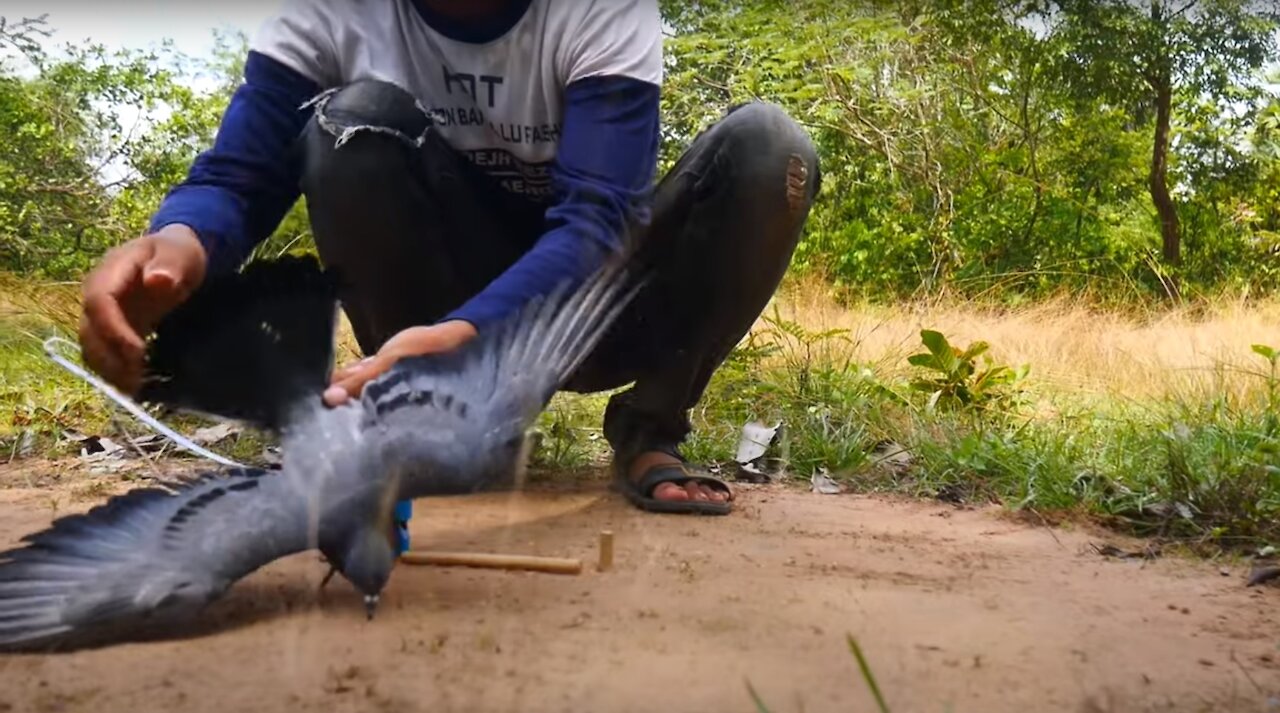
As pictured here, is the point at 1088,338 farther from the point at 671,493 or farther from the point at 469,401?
the point at 469,401

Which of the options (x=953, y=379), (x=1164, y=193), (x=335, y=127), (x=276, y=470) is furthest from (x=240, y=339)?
(x=1164, y=193)

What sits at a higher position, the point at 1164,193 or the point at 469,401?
the point at 469,401

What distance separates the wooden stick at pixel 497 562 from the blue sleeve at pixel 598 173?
361 millimetres

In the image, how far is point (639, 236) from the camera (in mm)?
1874

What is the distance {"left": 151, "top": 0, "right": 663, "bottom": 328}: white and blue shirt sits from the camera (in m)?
1.67

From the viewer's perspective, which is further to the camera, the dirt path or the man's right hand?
the man's right hand

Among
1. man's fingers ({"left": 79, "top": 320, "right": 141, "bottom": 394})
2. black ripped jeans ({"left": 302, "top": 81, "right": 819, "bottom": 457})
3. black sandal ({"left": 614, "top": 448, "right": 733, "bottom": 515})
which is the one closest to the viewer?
man's fingers ({"left": 79, "top": 320, "right": 141, "bottom": 394})

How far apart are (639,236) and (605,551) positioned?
0.55 metres

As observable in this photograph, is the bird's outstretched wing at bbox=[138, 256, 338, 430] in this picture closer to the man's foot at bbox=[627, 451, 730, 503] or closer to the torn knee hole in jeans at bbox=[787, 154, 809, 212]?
the man's foot at bbox=[627, 451, 730, 503]

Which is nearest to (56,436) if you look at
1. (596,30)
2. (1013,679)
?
(596,30)

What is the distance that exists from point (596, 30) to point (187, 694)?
1136 mm

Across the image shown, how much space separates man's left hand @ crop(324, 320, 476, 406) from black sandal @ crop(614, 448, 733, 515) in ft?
2.50

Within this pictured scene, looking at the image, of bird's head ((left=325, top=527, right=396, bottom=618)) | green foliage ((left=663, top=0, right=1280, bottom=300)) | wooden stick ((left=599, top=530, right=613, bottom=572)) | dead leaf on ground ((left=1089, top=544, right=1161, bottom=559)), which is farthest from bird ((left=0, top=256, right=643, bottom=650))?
green foliage ((left=663, top=0, right=1280, bottom=300))

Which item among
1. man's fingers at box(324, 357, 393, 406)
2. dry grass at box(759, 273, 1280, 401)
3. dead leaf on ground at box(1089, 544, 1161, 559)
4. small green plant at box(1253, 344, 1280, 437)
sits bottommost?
dry grass at box(759, 273, 1280, 401)
